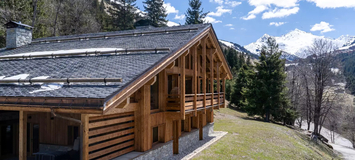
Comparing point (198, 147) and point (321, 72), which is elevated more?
point (321, 72)

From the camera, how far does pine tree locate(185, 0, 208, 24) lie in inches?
1850

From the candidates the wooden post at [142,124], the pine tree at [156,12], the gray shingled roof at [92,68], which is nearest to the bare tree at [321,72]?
the gray shingled roof at [92,68]

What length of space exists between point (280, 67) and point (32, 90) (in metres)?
29.1

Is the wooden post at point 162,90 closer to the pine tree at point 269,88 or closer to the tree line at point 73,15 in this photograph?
the tree line at point 73,15

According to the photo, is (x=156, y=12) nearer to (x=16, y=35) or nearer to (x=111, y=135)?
(x=16, y=35)

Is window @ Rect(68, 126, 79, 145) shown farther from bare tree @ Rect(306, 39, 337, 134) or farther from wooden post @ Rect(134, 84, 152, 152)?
bare tree @ Rect(306, 39, 337, 134)

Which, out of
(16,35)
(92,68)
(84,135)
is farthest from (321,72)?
(16,35)

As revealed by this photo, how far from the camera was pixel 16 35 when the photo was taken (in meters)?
14.7

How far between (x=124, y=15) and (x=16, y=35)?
33430mm

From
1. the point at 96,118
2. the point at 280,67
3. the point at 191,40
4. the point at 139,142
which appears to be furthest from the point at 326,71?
the point at 96,118

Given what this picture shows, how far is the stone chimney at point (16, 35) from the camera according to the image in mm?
14609

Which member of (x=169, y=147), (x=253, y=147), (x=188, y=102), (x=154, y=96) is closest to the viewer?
(x=154, y=96)

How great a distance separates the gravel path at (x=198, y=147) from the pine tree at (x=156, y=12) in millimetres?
32212

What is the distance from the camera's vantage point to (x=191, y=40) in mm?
11438
